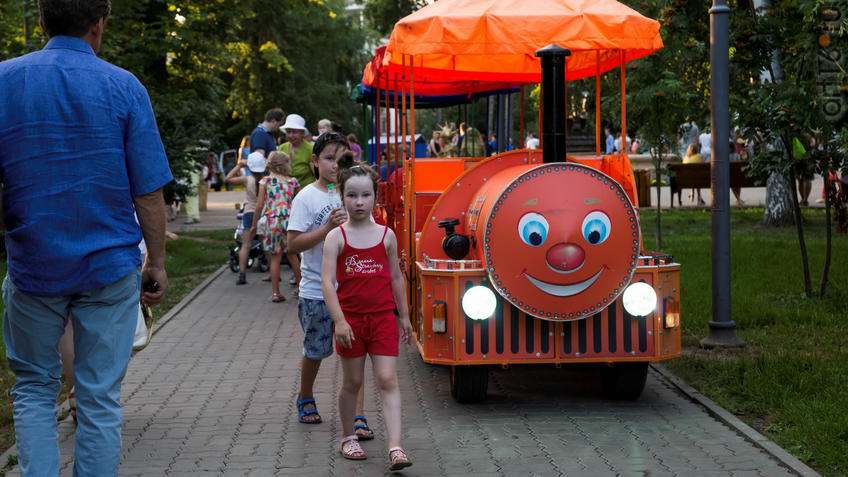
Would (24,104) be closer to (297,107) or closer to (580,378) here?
(580,378)

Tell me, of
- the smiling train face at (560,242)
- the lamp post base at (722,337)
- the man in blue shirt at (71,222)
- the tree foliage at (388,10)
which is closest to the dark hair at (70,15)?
the man in blue shirt at (71,222)

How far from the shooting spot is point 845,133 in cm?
877

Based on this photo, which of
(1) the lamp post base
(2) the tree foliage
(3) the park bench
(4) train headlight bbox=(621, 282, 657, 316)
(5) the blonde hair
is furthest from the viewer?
(2) the tree foliage

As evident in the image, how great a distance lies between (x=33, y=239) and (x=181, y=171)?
519 inches

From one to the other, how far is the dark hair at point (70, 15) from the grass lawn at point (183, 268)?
3.09 m

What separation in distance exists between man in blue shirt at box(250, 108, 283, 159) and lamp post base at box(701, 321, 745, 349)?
7686mm

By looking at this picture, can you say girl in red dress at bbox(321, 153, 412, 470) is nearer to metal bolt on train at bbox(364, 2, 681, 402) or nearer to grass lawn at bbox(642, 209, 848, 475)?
metal bolt on train at bbox(364, 2, 681, 402)

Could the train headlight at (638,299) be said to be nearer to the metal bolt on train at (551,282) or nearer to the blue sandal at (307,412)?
the metal bolt on train at (551,282)

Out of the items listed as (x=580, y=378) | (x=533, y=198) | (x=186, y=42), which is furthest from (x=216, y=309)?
(x=186, y=42)

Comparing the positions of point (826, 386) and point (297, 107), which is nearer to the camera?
point (826, 386)

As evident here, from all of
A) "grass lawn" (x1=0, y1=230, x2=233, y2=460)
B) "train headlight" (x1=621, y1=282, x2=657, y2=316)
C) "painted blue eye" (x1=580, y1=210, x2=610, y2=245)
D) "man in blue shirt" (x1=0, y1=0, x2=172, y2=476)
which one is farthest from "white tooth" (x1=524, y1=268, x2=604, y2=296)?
"grass lawn" (x1=0, y1=230, x2=233, y2=460)

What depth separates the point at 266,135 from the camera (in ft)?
48.6

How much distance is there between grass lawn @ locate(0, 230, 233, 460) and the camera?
23.0ft

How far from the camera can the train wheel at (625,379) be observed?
6.72 meters
